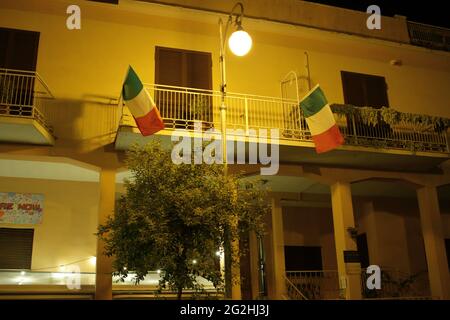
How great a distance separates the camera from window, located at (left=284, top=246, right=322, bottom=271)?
16438 mm

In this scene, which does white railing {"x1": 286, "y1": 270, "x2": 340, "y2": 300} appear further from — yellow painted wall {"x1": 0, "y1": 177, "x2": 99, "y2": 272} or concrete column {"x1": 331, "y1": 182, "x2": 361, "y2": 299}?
yellow painted wall {"x1": 0, "y1": 177, "x2": 99, "y2": 272}

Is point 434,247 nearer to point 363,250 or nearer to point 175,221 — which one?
point 363,250

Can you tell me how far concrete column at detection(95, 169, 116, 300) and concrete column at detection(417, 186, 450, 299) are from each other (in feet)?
29.6

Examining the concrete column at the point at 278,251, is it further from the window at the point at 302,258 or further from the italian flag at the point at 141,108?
the italian flag at the point at 141,108

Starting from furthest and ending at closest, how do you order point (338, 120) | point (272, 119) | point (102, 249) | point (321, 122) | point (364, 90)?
point (364, 90) → point (338, 120) → point (272, 119) → point (321, 122) → point (102, 249)

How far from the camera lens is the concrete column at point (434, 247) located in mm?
14188

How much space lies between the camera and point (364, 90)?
51.0 ft

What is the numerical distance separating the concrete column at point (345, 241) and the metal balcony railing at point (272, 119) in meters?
1.57

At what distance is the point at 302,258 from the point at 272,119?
532 centimetres

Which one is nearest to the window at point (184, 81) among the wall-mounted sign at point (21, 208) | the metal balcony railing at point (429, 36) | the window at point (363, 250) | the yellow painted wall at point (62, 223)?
the yellow painted wall at point (62, 223)

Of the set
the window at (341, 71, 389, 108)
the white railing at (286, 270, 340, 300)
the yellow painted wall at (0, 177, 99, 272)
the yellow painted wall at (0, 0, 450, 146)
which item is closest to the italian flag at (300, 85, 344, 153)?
the yellow painted wall at (0, 0, 450, 146)

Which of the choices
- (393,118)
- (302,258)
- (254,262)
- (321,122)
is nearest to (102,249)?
(321,122)
